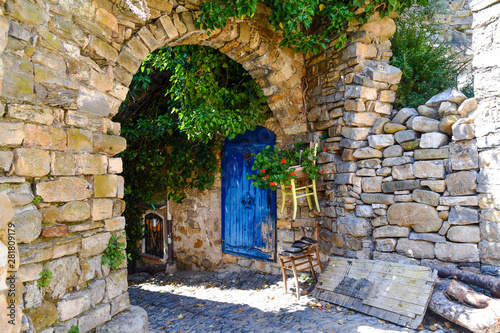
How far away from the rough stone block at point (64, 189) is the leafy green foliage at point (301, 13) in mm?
1834

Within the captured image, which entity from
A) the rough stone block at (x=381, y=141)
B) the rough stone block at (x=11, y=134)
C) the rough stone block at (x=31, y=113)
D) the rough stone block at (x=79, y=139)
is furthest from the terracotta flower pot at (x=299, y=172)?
the rough stone block at (x=11, y=134)

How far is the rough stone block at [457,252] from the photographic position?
3162 millimetres

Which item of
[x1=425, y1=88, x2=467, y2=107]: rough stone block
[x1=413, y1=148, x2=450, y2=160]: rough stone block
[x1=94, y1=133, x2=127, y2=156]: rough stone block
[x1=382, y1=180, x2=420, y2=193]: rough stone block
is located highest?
Result: [x1=425, y1=88, x2=467, y2=107]: rough stone block

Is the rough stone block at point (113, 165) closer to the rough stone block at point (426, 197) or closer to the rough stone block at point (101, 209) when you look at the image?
the rough stone block at point (101, 209)

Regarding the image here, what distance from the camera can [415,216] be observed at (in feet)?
11.6

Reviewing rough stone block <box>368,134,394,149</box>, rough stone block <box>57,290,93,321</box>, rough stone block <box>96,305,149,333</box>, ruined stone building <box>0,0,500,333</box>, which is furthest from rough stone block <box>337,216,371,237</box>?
rough stone block <box>57,290,93,321</box>

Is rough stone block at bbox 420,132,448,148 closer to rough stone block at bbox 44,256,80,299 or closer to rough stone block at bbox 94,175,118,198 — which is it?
rough stone block at bbox 94,175,118,198

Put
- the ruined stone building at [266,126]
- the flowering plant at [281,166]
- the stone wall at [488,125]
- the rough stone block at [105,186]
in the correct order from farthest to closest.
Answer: the flowering plant at [281,166]
the stone wall at [488,125]
the rough stone block at [105,186]
the ruined stone building at [266,126]

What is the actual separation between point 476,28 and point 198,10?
2647mm

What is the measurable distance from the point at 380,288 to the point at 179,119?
3175mm

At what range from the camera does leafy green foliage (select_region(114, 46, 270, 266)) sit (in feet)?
14.5

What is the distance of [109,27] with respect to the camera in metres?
2.64

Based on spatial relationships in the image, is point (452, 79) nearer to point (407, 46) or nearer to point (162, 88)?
point (407, 46)

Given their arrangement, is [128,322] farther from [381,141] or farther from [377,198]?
[381,141]
